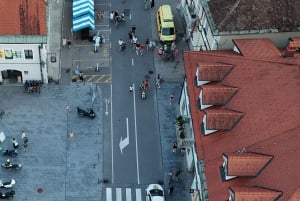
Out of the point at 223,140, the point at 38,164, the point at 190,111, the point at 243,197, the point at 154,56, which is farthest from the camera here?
the point at 154,56

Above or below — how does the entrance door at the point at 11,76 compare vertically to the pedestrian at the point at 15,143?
above

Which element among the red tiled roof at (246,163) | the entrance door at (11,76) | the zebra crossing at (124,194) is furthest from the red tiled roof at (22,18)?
the red tiled roof at (246,163)

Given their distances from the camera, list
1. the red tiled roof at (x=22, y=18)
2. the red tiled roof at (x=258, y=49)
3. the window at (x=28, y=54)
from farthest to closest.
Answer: the window at (x=28, y=54)
the red tiled roof at (x=22, y=18)
the red tiled roof at (x=258, y=49)

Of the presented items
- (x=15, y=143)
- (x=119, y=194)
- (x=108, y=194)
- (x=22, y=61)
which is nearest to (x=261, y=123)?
(x=119, y=194)

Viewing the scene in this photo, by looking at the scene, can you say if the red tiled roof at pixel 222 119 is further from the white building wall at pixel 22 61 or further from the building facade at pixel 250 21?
the white building wall at pixel 22 61

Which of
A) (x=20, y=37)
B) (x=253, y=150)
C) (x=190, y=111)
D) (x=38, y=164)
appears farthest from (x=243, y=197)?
(x=20, y=37)

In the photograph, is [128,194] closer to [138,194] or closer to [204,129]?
[138,194]

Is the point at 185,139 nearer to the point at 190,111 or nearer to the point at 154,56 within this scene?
the point at 190,111
